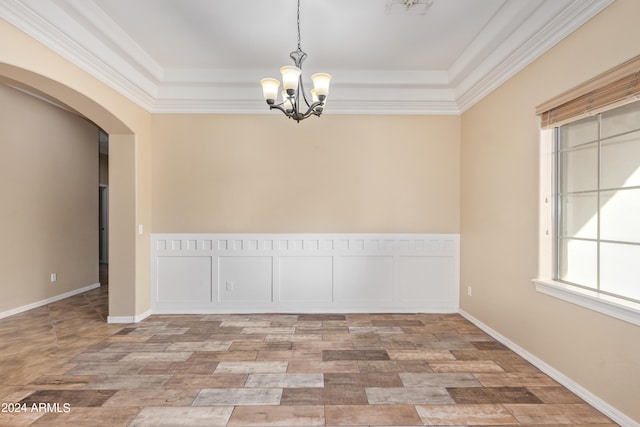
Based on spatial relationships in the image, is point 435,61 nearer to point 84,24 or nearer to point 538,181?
point 538,181

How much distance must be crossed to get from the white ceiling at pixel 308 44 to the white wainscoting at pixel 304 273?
1.81 m

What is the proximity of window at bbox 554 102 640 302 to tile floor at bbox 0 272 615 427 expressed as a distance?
0.93 metres

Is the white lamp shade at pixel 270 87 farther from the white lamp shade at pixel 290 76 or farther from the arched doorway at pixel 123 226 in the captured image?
the arched doorway at pixel 123 226

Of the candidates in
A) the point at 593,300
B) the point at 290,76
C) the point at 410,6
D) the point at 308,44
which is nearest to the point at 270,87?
the point at 290,76

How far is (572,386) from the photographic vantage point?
2.37m

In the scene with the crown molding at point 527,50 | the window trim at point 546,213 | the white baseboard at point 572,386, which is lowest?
the white baseboard at point 572,386

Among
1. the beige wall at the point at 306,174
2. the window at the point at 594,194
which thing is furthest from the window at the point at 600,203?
the beige wall at the point at 306,174

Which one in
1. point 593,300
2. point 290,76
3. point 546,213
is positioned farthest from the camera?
point 546,213

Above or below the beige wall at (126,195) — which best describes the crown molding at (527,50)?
above

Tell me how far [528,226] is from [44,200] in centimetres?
638

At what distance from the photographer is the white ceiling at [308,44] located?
8.71 feet

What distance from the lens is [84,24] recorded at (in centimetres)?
279

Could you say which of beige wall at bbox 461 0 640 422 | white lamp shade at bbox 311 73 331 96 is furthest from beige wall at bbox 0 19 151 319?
beige wall at bbox 461 0 640 422

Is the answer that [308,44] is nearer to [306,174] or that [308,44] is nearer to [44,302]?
[306,174]
